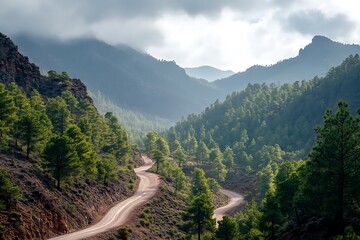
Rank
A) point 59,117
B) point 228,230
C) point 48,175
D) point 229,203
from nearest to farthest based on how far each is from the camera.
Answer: point 228,230, point 48,175, point 59,117, point 229,203

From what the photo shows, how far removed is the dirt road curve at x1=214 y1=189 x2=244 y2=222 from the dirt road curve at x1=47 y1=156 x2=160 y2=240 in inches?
734

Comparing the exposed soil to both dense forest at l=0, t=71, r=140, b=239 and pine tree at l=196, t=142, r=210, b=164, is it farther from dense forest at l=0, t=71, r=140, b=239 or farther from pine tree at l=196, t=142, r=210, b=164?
pine tree at l=196, t=142, r=210, b=164

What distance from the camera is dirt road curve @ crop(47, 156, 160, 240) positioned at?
50.4m

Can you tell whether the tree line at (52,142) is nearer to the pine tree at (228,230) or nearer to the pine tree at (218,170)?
the pine tree at (228,230)

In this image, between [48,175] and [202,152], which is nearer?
[48,175]

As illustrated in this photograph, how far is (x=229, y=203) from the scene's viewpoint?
110 m

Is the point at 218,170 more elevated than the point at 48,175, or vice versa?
the point at 48,175

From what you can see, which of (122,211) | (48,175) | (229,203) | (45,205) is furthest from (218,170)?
(45,205)

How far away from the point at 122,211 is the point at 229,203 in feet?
172

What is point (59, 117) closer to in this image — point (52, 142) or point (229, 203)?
point (52, 142)

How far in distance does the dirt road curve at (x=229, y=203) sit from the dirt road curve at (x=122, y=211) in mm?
18643

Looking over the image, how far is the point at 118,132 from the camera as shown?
387 ft

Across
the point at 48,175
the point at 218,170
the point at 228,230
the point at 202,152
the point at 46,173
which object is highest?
Result: the point at 202,152

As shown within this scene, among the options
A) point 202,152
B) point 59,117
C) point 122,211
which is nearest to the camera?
point 122,211
